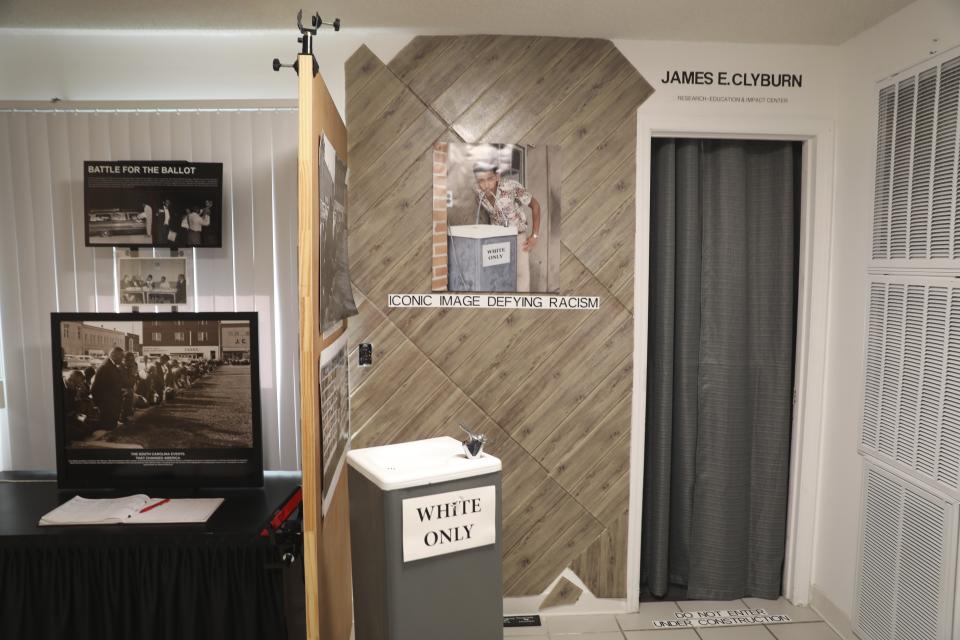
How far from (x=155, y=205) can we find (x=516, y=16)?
6.10 feet

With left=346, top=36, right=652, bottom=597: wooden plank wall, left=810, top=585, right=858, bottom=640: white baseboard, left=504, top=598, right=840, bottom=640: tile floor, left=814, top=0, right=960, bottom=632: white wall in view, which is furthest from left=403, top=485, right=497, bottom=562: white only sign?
left=810, top=585, right=858, bottom=640: white baseboard

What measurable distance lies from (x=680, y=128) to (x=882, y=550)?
2.09m

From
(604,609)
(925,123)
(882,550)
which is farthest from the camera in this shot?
(604,609)

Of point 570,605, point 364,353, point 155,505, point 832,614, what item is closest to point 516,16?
point 364,353

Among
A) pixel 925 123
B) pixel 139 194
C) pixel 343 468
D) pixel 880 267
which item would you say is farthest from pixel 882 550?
pixel 139 194

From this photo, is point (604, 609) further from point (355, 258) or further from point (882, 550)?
point (355, 258)

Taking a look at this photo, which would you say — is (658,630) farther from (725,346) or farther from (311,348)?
(311,348)

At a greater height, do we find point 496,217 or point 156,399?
point 496,217

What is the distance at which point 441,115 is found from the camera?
279 centimetres

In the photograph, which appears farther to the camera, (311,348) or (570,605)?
(570,605)

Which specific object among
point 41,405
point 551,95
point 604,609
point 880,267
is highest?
point 551,95

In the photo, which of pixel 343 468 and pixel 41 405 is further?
pixel 41 405

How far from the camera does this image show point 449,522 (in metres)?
1.80

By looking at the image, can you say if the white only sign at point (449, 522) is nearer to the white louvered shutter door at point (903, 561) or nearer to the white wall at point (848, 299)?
the white louvered shutter door at point (903, 561)
